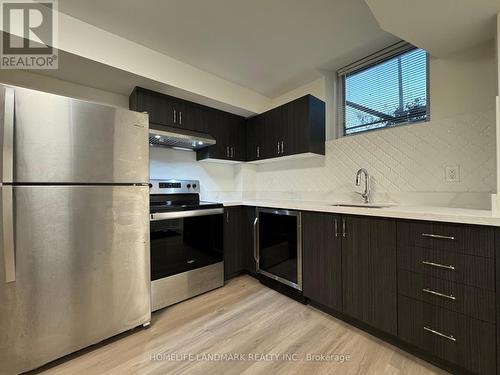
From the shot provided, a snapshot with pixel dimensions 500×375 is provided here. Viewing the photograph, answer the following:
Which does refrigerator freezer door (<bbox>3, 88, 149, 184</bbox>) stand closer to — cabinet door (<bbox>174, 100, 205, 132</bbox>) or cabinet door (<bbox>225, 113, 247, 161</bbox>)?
cabinet door (<bbox>174, 100, 205, 132</bbox>)

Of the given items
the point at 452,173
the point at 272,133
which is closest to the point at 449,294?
the point at 452,173

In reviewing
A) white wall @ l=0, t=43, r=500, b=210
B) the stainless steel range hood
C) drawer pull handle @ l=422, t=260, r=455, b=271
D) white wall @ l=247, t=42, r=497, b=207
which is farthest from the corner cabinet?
drawer pull handle @ l=422, t=260, r=455, b=271

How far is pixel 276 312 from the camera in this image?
6.17 ft

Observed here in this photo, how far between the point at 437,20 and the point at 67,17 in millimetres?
2542

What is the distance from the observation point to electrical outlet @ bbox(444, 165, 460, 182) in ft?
5.38

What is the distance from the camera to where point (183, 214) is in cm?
203

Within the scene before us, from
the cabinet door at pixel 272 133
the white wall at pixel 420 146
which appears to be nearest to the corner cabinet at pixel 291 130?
the cabinet door at pixel 272 133

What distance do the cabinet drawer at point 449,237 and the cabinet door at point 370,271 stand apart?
3.4 inches

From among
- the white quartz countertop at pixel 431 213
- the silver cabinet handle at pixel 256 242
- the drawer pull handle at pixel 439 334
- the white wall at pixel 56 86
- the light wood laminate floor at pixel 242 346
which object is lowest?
the light wood laminate floor at pixel 242 346

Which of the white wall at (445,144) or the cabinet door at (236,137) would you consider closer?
the white wall at (445,144)

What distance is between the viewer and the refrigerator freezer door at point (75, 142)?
121 cm

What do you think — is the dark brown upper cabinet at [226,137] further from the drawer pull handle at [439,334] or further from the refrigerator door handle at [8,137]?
the drawer pull handle at [439,334]

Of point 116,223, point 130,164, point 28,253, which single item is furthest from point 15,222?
point 130,164

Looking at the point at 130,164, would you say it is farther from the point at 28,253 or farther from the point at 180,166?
the point at 180,166
